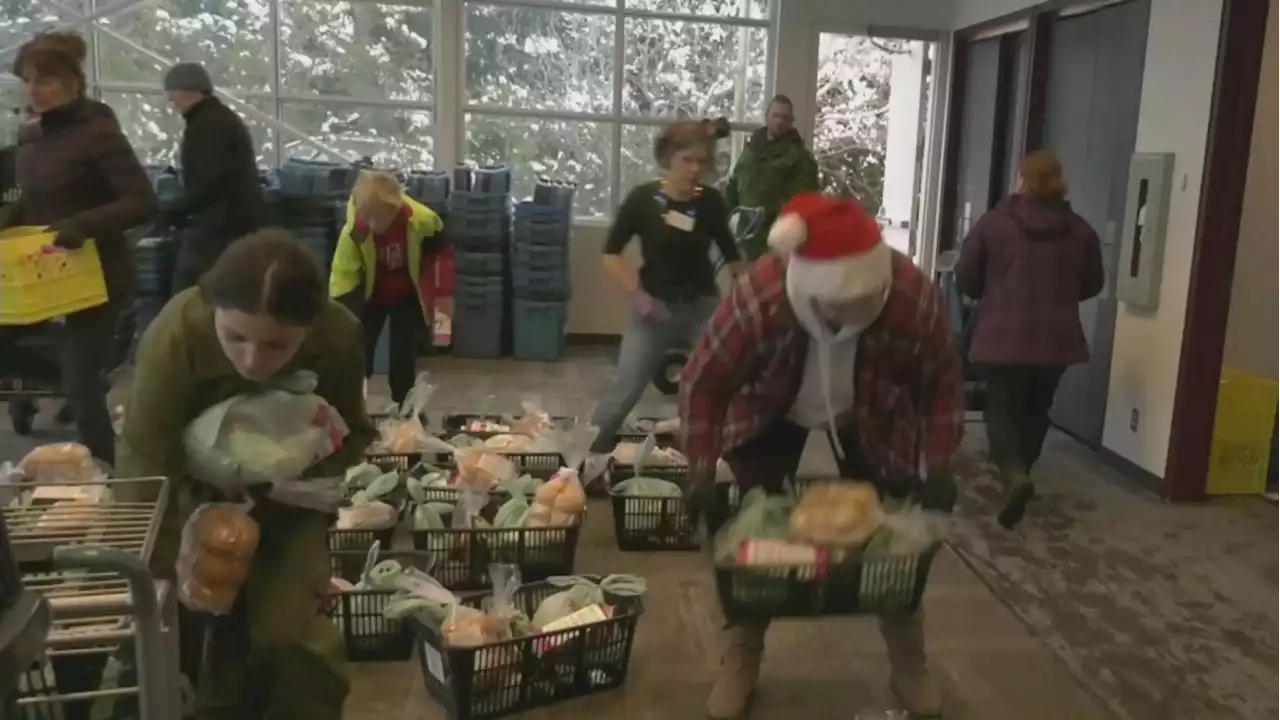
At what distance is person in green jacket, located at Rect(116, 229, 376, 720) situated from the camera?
1.83 m

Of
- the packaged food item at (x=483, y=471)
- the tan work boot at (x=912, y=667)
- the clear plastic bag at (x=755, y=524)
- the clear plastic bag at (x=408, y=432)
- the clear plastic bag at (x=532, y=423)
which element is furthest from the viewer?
the clear plastic bag at (x=532, y=423)

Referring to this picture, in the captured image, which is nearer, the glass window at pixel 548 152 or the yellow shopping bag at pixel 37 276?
the yellow shopping bag at pixel 37 276

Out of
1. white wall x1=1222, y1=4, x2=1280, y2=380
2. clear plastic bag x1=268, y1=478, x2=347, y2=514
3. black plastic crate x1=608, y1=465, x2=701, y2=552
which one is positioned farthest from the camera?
white wall x1=1222, y1=4, x2=1280, y2=380

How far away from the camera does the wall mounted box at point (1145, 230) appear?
4.45 meters

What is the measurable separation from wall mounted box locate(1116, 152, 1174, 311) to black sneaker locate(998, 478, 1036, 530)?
1134 millimetres

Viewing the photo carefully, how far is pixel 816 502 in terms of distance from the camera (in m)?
2.30

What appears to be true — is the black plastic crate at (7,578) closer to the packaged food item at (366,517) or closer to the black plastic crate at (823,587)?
the black plastic crate at (823,587)

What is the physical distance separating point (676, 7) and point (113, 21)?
3383 mm

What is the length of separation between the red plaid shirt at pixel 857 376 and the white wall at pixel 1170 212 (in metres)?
2.40

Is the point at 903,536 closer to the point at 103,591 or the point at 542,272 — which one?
the point at 103,591

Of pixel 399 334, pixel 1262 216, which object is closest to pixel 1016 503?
pixel 1262 216

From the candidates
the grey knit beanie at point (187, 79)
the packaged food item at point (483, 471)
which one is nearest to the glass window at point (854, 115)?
the grey knit beanie at point (187, 79)

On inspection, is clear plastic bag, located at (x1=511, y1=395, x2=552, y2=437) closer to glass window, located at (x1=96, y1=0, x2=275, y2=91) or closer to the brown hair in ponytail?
the brown hair in ponytail

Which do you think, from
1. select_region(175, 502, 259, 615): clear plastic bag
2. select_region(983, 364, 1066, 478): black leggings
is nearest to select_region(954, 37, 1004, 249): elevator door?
select_region(983, 364, 1066, 478): black leggings
